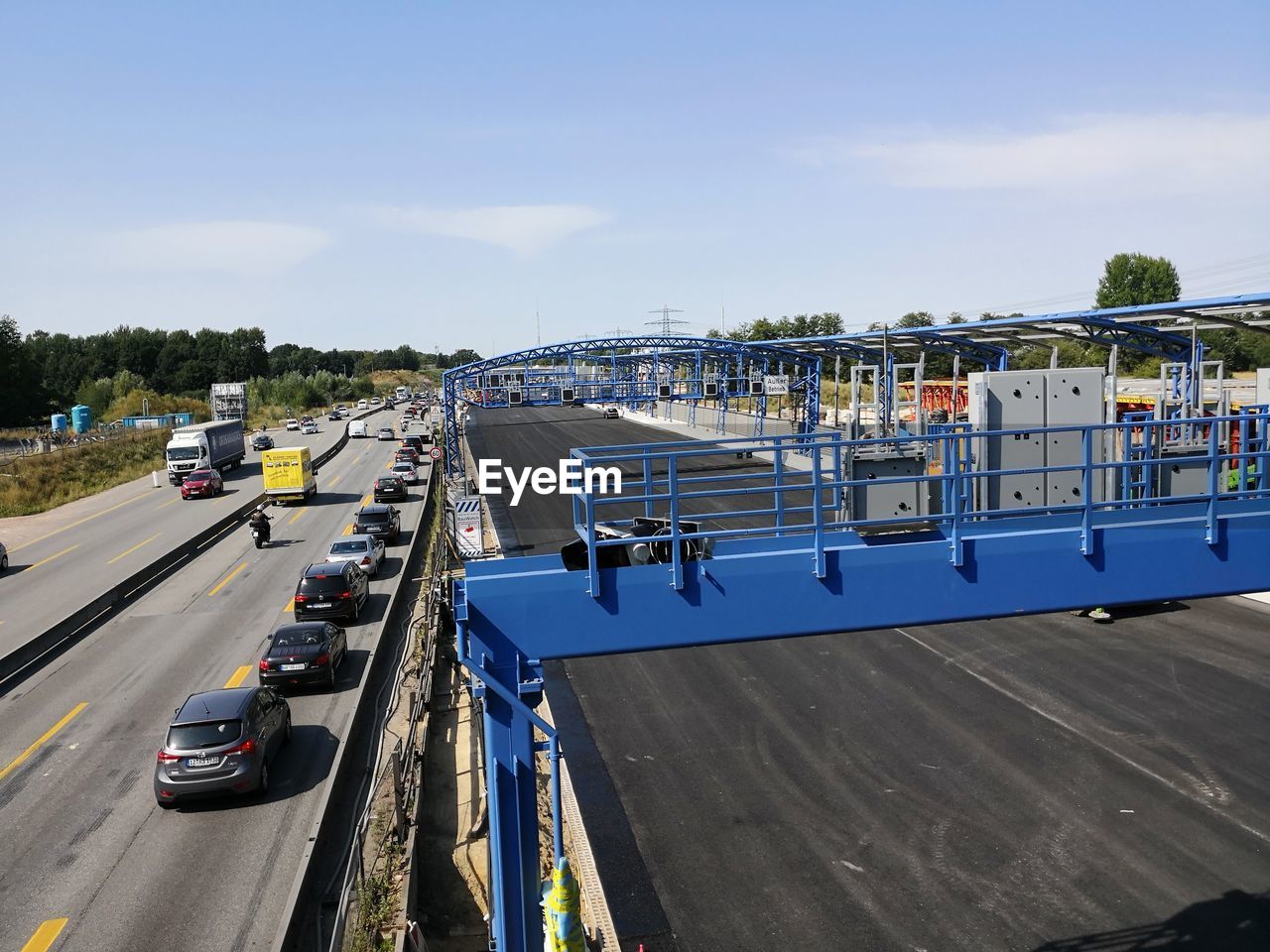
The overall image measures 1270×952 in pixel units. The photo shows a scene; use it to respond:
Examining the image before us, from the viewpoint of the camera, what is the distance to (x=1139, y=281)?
373 ft

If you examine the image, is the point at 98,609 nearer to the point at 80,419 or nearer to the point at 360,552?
the point at 360,552

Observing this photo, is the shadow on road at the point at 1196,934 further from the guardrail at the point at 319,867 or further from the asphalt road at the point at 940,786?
the guardrail at the point at 319,867

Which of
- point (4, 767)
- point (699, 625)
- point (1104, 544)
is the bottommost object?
point (4, 767)

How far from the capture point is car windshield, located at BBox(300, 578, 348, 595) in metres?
25.1

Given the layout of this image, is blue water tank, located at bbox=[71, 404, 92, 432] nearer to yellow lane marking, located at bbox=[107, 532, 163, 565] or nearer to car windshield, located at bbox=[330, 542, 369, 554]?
yellow lane marking, located at bbox=[107, 532, 163, 565]

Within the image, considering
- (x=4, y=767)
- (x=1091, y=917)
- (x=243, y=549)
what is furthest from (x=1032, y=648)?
(x=243, y=549)

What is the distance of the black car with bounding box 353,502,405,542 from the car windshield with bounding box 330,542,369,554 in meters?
4.38

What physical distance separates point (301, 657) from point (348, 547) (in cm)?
1181

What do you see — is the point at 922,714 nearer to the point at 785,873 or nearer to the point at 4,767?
the point at 785,873

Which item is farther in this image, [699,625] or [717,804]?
[717,804]

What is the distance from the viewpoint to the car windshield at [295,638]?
20.2 meters

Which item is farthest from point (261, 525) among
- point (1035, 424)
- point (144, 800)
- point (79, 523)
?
point (1035, 424)

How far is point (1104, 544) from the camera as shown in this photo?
7977 millimetres

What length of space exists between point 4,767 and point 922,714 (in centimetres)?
1596
